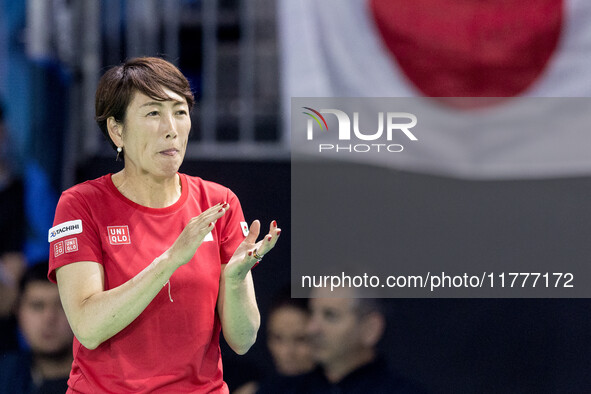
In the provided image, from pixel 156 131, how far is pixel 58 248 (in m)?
0.34

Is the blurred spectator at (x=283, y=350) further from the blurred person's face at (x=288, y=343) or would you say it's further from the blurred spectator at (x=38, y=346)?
the blurred spectator at (x=38, y=346)

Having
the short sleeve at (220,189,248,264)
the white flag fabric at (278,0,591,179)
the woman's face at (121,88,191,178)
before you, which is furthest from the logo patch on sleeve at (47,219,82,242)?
the white flag fabric at (278,0,591,179)

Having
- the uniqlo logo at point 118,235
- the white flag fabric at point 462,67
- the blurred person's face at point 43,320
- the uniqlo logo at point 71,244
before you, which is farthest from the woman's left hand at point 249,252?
the blurred person's face at point 43,320

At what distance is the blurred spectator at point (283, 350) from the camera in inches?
120

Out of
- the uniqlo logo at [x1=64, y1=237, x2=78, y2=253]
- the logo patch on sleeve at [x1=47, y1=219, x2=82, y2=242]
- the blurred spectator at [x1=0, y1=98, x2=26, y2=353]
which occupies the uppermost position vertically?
the logo patch on sleeve at [x1=47, y1=219, x2=82, y2=242]

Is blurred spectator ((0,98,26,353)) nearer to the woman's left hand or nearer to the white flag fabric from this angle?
the white flag fabric

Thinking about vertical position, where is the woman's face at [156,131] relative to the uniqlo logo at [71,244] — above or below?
above

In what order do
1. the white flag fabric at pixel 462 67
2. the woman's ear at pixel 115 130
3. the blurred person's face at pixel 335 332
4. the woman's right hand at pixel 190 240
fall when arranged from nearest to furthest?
the woman's right hand at pixel 190 240 < the woman's ear at pixel 115 130 < the white flag fabric at pixel 462 67 < the blurred person's face at pixel 335 332

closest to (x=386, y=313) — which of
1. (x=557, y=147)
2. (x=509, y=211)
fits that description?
(x=509, y=211)

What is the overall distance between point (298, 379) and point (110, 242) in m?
1.52

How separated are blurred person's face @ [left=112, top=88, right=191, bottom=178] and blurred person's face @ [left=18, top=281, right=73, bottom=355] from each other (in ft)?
4.85

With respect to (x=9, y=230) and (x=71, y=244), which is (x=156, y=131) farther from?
(x=9, y=230)

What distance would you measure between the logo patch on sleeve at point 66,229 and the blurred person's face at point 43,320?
1430 millimetres

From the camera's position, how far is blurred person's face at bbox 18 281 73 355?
3074 mm
